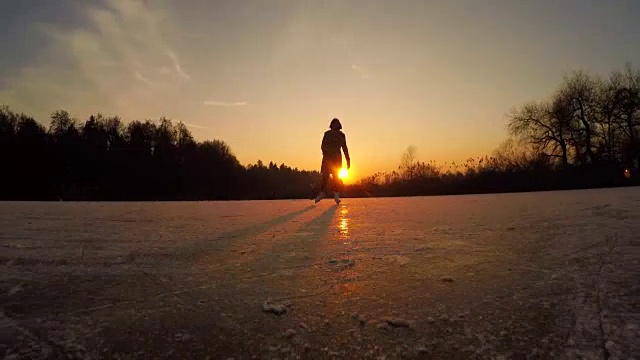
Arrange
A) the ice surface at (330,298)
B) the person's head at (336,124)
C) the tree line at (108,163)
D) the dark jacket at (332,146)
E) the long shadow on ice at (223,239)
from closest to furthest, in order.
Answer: the ice surface at (330,298)
the long shadow on ice at (223,239)
the person's head at (336,124)
the dark jacket at (332,146)
the tree line at (108,163)

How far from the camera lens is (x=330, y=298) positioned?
5.81ft

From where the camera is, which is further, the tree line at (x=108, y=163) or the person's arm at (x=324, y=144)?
the tree line at (x=108, y=163)

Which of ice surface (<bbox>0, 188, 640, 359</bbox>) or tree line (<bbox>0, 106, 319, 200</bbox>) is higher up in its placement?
tree line (<bbox>0, 106, 319, 200</bbox>)

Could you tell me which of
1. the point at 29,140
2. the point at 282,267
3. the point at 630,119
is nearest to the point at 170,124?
the point at 29,140

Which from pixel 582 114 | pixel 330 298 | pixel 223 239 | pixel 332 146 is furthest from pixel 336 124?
pixel 582 114

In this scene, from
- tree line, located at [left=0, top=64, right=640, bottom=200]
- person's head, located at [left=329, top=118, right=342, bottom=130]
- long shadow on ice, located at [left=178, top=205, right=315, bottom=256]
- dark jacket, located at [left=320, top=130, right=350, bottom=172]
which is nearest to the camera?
long shadow on ice, located at [left=178, top=205, right=315, bottom=256]

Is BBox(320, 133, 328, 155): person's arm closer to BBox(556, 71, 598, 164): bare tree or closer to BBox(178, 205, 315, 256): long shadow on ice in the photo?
BBox(178, 205, 315, 256): long shadow on ice

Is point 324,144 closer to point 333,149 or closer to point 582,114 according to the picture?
point 333,149

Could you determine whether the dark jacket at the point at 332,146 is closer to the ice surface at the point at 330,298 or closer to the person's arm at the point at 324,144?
the person's arm at the point at 324,144

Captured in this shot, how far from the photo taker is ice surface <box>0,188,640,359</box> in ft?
4.23

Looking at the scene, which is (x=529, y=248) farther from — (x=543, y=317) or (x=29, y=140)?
(x=29, y=140)

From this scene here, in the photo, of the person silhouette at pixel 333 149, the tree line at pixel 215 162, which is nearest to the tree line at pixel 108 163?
the tree line at pixel 215 162

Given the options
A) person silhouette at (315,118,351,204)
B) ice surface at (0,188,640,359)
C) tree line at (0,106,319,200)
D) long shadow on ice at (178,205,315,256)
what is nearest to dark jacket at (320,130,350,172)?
person silhouette at (315,118,351,204)

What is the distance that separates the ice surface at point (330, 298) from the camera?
129cm
